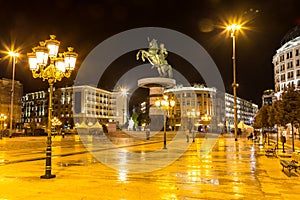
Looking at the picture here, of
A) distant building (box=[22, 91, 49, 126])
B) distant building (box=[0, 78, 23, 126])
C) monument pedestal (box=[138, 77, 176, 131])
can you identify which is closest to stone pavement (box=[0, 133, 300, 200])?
monument pedestal (box=[138, 77, 176, 131])

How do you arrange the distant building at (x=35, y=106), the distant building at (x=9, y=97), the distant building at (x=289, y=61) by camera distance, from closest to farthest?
the distant building at (x=289, y=61) < the distant building at (x=9, y=97) < the distant building at (x=35, y=106)

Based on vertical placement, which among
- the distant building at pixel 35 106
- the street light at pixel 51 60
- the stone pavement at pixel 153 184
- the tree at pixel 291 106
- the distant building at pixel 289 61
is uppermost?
the distant building at pixel 289 61

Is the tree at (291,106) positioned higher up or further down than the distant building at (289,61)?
further down

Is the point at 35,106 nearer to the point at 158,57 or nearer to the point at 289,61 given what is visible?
the point at 158,57

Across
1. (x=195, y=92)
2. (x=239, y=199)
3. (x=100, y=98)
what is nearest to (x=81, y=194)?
(x=239, y=199)

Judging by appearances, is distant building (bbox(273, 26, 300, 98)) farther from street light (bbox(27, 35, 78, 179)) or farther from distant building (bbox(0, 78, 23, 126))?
street light (bbox(27, 35, 78, 179))

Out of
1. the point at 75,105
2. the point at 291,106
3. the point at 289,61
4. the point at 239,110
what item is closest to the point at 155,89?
the point at 291,106

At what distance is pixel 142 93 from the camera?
125 m

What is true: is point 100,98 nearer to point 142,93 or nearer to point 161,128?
point 142,93

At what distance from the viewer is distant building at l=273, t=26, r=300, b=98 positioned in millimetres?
79438

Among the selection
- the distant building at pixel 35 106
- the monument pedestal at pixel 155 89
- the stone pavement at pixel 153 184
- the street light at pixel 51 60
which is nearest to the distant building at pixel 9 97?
the distant building at pixel 35 106

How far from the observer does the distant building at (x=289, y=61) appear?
79438 millimetres

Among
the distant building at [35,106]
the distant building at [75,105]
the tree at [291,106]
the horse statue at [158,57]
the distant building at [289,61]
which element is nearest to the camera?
the tree at [291,106]

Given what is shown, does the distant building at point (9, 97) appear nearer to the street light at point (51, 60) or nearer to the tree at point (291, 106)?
the street light at point (51, 60)
